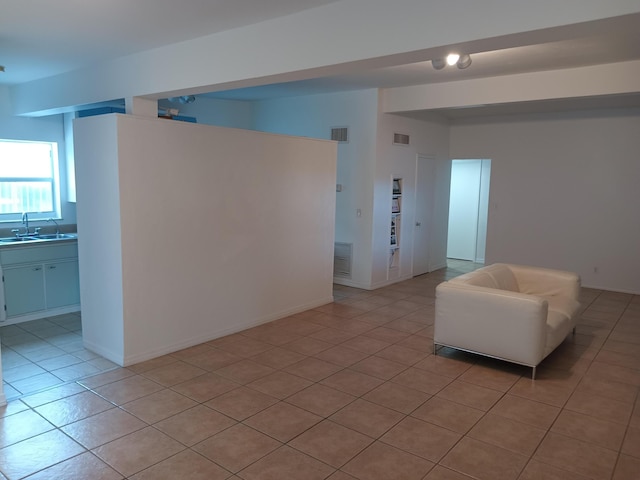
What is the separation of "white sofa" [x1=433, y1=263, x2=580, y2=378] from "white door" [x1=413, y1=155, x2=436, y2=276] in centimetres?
320

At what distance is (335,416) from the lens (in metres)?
3.26

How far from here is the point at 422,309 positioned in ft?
19.7

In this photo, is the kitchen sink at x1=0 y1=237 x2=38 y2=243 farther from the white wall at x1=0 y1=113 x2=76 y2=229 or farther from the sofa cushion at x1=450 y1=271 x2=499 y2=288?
the sofa cushion at x1=450 y1=271 x2=499 y2=288

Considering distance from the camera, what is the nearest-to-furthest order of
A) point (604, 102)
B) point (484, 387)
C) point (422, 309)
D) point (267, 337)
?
point (484, 387) < point (267, 337) < point (422, 309) < point (604, 102)

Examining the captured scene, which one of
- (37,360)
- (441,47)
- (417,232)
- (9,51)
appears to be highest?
(9,51)

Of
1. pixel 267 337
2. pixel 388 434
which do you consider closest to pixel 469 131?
pixel 267 337

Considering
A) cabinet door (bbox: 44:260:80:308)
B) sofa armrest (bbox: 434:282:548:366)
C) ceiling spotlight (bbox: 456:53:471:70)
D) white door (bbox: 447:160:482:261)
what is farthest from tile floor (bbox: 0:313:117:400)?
white door (bbox: 447:160:482:261)

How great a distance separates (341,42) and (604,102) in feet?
16.8

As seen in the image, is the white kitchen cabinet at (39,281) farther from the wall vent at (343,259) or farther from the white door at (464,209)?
the white door at (464,209)

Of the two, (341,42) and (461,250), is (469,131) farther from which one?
(341,42)

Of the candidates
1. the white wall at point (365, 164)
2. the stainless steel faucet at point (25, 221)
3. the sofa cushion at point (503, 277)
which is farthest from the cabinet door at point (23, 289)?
the sofa cushion at point (503, 277)

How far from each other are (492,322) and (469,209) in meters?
6.07

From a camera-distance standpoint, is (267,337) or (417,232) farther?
(417,232)

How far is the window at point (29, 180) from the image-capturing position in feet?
19.5
